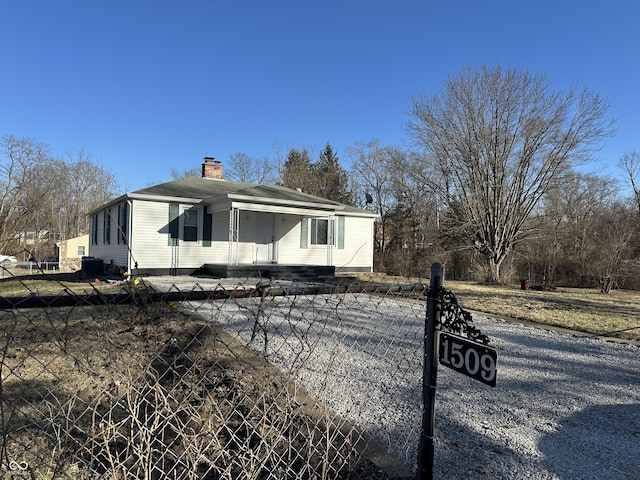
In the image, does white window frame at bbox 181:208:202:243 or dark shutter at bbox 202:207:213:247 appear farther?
dark shutter at bbox 202:207:213:247

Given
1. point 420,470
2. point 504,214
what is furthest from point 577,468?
point 504,214

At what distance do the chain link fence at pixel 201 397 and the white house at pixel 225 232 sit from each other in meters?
8.11

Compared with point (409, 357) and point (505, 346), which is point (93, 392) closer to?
A: point (409, 357)

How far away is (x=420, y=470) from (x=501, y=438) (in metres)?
1.22

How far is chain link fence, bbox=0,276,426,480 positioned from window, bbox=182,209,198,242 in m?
8.90

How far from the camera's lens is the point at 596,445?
2744 mm

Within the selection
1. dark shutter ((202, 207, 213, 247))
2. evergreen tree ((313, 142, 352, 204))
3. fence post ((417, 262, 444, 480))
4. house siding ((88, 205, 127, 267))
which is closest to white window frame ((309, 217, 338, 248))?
dark shutter ((202, 207, 213, 247))

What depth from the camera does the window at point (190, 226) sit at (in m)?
14.7

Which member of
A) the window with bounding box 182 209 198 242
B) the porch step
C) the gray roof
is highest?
the gray roof

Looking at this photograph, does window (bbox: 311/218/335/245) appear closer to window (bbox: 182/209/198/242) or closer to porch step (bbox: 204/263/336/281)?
porch step (bbox: 204/263/336/281)

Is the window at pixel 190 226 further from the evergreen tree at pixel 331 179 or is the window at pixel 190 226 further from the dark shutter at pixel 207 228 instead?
the evergreen tree at pixel 331 179

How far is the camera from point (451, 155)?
20.5 m

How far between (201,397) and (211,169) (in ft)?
57.8

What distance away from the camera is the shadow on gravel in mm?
2404
